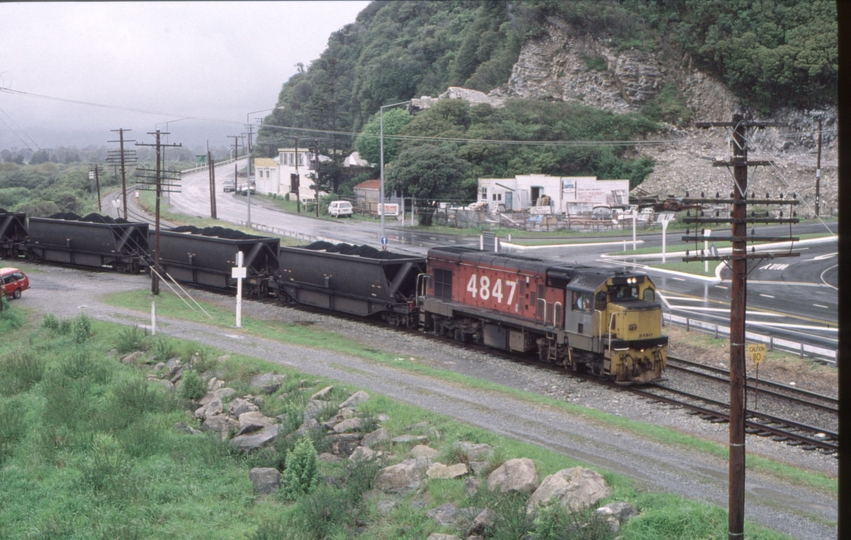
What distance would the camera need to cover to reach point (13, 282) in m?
35.4

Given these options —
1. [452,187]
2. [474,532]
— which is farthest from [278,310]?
[452,187]

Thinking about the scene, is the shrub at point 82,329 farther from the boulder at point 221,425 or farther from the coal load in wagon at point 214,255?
the boulder at point 221,425

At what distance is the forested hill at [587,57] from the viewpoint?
86.1m

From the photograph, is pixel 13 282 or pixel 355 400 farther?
pixel 13 282

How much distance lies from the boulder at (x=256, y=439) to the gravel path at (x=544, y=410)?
3.15 meters

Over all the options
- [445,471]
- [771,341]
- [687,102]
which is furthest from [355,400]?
[687,102]

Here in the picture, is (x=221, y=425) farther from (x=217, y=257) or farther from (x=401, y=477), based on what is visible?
(x=217, y=257)

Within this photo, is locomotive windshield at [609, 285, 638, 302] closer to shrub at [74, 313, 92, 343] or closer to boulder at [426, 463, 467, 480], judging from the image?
boulder at [426, 463, 467, 480]

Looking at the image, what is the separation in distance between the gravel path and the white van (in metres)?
44.2

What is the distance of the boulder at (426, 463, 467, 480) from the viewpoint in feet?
50.6

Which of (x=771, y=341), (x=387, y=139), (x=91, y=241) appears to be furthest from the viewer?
(x=387, y=139)

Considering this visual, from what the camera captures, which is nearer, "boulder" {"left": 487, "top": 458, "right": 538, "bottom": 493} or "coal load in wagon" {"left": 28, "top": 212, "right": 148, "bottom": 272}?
"boulder" {"left": 487, "top": 458, "right": 538, "bottom": 493}

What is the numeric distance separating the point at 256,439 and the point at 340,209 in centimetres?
6111

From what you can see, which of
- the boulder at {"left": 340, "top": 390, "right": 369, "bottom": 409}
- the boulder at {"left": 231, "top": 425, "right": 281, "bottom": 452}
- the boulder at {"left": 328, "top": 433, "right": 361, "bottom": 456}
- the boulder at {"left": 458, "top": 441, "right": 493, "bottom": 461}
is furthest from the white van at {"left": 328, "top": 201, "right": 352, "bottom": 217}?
the boulder at {"left": 458, "top": 441, "right": 493, "bottom": 461}
